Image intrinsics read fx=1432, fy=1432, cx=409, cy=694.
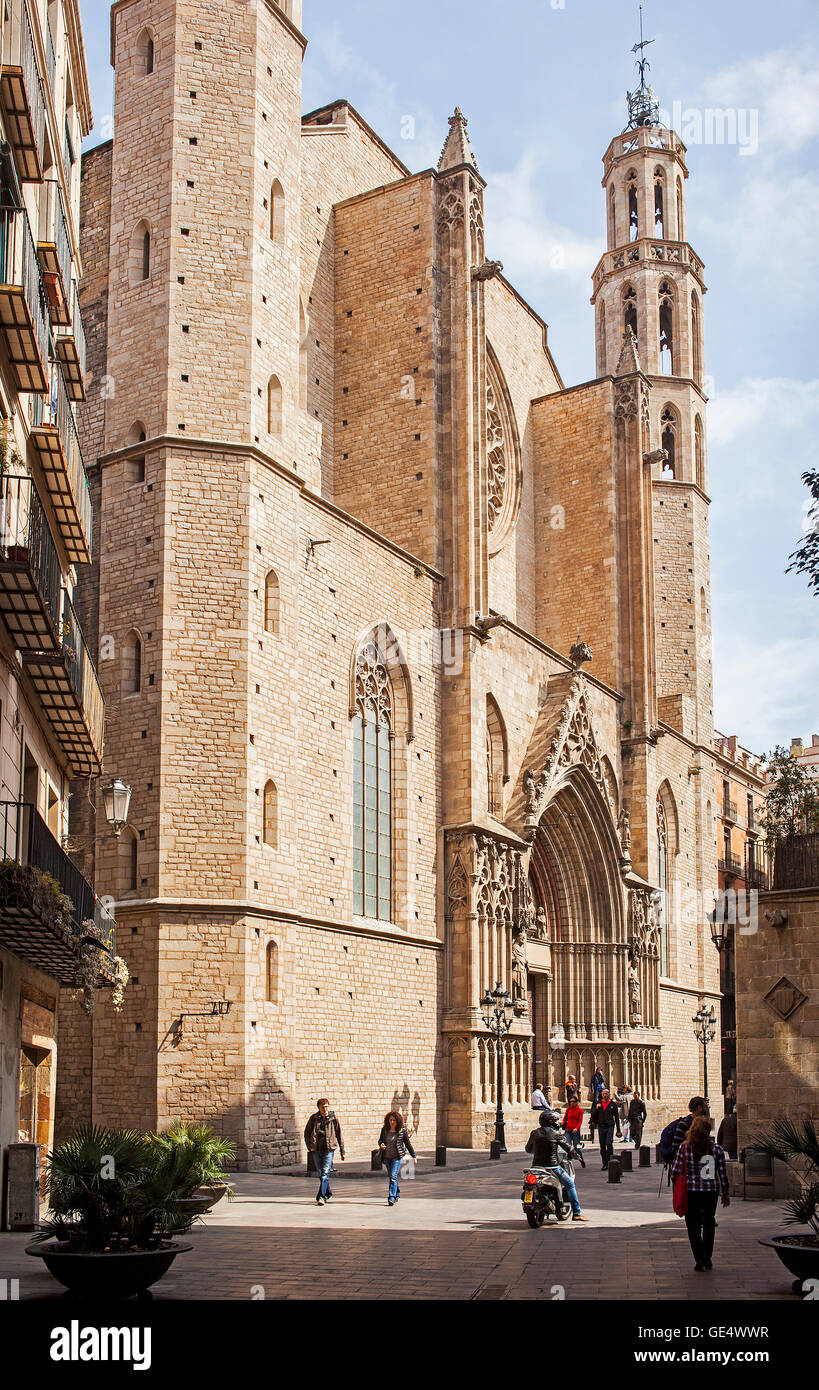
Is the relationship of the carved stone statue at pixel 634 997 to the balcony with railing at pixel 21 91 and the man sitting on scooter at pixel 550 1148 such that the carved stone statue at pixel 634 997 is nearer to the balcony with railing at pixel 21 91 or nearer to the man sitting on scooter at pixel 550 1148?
the man sitting on scooter at pixel 550 1148

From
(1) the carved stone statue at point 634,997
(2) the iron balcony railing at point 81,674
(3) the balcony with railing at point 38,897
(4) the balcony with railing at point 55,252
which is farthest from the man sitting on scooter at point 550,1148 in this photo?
(1) the carved stone statue at point 634,997

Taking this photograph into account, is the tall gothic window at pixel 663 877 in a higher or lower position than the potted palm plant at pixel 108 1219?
higher

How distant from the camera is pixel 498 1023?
24.8 m

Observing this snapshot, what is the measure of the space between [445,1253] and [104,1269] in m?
3.84

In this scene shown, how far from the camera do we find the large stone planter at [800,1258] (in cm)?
818

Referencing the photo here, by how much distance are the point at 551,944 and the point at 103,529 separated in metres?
16.1

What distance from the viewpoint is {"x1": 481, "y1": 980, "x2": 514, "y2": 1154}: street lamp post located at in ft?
79.2

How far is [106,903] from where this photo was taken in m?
19.7

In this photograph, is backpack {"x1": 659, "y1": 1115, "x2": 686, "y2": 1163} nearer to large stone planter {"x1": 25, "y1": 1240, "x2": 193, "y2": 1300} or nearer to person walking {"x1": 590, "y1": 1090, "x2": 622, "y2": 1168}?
person walking {"x1": 590, "y1": 1090, "x2": 622, "y2": 1168}

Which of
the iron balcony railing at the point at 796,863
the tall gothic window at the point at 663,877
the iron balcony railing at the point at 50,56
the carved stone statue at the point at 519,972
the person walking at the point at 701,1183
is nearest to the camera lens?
the person walking at the point at 701,1183

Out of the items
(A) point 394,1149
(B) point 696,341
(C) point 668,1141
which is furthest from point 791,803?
(B) point 696,341

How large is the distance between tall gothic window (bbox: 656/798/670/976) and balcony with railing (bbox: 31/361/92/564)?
24879 millimetres
